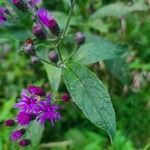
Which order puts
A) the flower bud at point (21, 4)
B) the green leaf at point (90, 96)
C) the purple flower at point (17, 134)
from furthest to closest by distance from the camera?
the purple flower at point (17, 134) < the flower bud at point (21, 4) < the green leaf at point (90, 96)

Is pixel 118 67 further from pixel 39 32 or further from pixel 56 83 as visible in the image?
pixel 39 32

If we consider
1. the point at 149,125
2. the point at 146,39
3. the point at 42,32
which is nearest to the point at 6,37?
the point at 42,32

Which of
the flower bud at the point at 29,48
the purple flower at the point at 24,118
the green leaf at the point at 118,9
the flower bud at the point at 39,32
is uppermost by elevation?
the flower bud at the point at 39,32

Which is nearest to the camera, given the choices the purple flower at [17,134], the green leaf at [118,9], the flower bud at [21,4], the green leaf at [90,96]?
the green leaf at [90,96]

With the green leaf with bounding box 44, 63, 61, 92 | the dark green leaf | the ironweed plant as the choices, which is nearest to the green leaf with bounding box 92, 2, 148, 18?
the ironweed plant

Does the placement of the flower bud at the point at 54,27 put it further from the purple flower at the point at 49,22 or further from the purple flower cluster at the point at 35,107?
the purple flower cluster at the point at 35,107

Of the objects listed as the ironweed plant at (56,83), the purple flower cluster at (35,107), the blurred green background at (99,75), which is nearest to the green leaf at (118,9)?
the blurred green background at (99,75)
